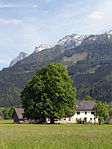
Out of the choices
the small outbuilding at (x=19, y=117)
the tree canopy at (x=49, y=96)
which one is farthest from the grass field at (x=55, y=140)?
the small outbuilding at (x=19, y=117)

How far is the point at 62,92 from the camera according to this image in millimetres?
68438

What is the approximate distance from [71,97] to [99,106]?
1575cm

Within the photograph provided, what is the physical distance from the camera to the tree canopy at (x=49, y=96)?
6606cm

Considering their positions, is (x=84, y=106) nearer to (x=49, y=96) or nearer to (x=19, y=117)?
(x=19, y=117)

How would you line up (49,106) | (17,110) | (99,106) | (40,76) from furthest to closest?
(17,110)
(99,106)
(40,76)
(49,106)

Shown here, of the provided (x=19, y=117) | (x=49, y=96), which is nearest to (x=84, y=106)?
(x=19, y=117)

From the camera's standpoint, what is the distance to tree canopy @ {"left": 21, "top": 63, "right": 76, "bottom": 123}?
6606cm

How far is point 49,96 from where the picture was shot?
68.0 m

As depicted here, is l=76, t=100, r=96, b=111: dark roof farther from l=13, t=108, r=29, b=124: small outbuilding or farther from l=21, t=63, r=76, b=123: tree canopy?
l=21, t=63, r=76, b=123: tree canopy

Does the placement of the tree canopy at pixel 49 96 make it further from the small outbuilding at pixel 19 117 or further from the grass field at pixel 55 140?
the small outbuilding at pixel 19 117

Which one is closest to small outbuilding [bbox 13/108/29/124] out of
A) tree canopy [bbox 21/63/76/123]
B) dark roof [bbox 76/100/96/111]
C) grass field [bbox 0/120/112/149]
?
dark roof [bbox 76/100/96/111]

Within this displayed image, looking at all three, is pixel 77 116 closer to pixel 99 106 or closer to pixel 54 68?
pixel 99 106

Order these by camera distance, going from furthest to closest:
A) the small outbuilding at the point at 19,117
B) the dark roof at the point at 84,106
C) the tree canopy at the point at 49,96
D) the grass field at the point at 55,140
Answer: the small outbuilding at the point at 19,117 → the dark roof at the point at 84,106 → the tree canopy at the point at 49,96 → the grass field at the point at 55,140

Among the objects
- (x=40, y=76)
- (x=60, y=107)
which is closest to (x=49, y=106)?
(x=60, y=107)
